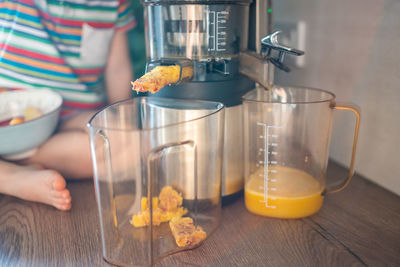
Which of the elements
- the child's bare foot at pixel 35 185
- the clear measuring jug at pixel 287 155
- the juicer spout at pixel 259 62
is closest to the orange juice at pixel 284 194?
the clear measuring jug at pixel 287 155

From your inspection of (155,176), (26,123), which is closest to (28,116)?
(26,123)

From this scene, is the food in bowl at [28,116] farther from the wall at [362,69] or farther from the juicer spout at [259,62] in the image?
the wall at [362,69]

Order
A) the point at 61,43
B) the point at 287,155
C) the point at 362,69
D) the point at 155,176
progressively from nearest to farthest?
the point at 155,176 → the point at 287,155 → the point at 362,69 → the point at 61,43

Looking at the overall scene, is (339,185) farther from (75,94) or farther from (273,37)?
(75,94)

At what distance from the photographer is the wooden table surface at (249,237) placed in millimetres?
520

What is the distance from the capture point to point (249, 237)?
57 cm

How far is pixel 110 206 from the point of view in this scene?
1.76 ft

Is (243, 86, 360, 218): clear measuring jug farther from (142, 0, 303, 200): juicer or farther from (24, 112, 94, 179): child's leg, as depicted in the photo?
(24, 112, 94, 179): child's leg

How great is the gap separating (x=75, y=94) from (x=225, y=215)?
1.67 feet

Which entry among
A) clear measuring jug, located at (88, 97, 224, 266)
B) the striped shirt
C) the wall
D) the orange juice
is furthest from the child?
the wall

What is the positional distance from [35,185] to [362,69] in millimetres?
650

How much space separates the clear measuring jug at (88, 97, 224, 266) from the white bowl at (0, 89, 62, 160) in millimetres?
222

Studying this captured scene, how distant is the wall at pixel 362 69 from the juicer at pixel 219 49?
0.21 metres

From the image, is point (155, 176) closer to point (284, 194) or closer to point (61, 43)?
point (284, 194)
